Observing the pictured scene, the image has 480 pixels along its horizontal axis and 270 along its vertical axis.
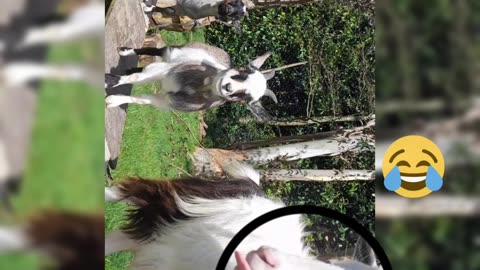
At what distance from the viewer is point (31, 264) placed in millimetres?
1543

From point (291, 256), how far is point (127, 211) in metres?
0.74

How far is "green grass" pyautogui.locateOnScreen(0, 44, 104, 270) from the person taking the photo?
1.53 m

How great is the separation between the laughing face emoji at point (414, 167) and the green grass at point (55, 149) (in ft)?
4.91

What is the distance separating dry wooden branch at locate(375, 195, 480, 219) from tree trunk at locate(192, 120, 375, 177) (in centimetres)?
30

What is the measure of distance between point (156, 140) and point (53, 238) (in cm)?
97

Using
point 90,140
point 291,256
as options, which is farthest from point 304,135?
point 90,140

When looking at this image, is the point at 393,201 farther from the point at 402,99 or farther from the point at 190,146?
the point at 190,146

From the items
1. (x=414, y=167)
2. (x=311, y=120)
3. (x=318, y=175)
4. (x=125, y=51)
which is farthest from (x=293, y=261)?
(x=125, y=51)

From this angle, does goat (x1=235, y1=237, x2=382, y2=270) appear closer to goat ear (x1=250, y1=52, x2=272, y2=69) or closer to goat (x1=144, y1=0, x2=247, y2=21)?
goat ear (x1=250, y1=52, x2=272, y2=69)

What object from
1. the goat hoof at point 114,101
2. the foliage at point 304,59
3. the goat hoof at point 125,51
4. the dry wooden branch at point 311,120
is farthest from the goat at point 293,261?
the goat hoof at point 125,51

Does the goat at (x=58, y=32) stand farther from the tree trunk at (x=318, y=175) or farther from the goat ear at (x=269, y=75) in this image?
the tree trunk at (x=318, y=175)

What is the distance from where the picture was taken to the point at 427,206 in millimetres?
2611

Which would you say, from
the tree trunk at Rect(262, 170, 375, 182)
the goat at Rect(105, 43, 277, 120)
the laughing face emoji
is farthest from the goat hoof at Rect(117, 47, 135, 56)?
the laughing face emoji

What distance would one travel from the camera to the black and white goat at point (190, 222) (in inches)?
89.5
